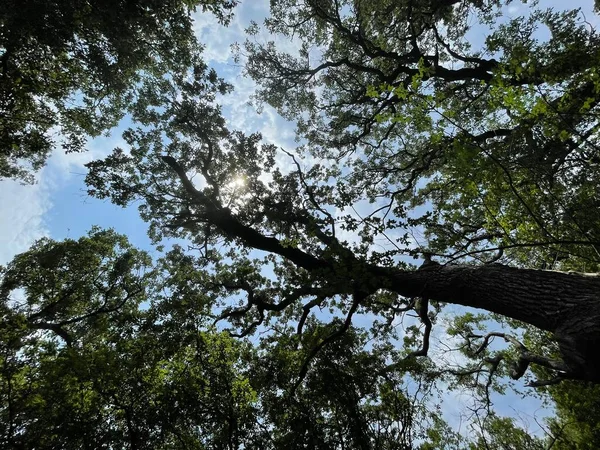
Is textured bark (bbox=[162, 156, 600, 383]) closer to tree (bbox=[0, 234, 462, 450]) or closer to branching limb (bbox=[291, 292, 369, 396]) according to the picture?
branching limb (bbox=[291, 292, 369, 396])

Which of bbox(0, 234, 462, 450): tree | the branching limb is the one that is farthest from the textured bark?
bbox(0, 234, 462, 450): tree

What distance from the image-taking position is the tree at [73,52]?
5488 millimetres

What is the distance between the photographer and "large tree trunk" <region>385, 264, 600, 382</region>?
3.20 m

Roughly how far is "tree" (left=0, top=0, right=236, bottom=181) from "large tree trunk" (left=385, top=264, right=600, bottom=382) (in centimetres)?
722

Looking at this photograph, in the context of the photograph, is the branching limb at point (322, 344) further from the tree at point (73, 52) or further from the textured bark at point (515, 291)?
the tree at point (73, 52)

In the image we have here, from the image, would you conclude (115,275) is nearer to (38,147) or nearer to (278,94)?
(38,147)

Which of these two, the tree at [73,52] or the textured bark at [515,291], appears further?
the tree at [73,52]

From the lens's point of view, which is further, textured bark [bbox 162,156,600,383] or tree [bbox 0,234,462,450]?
tree [bbox 0,234,462,450]

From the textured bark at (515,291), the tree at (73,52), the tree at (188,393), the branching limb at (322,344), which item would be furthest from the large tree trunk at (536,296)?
the tree at (73,52)

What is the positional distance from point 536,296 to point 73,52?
986 cm

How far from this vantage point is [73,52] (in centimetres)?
666

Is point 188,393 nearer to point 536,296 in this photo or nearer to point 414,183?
point 536,296

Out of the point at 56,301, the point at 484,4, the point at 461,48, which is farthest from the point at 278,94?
the point at 56,301

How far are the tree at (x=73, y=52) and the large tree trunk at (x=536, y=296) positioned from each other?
7225mm
